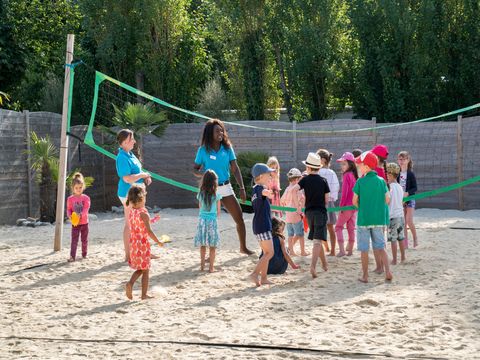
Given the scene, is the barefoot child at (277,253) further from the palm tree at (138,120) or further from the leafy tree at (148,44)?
the leafy tree at (148,44)

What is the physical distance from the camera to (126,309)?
259 inches

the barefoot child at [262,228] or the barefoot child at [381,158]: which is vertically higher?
the barefoot child at [381,158]

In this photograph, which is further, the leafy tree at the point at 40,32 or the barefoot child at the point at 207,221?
the leafy tree at the point at 40,32

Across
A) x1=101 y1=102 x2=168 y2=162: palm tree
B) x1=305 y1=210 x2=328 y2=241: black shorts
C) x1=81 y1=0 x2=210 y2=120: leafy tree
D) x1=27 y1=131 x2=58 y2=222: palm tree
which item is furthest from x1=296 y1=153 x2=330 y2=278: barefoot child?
x1=81 y1=0 x2=210 y2=120: leafy tree

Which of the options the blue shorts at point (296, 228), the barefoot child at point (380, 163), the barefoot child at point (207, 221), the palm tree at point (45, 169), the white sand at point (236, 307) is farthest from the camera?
the palm tree at point (45, 169)

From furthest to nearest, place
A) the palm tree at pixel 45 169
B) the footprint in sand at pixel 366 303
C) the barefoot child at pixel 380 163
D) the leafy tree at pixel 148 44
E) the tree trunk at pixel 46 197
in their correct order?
the leafy tree at pixel 148 44 → the tree trunk at pixel 46 197 → the palm tree at pixel 45 169 → the barefoot child at pixel 380 163 → the footprint in sand at pixel 366 303

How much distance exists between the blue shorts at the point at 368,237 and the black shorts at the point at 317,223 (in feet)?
1.24

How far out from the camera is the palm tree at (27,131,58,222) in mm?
13582

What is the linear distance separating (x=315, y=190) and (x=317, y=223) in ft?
1.08

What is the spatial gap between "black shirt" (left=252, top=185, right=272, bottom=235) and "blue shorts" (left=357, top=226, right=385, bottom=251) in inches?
35.5

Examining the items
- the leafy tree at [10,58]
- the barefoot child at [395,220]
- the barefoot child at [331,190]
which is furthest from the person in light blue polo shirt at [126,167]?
the leafy tree at [10,58]

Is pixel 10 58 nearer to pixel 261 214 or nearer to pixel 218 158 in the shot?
pixel 218 158

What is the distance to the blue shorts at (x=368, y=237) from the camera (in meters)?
7.60

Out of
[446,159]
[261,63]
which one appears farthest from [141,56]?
[446,159]
